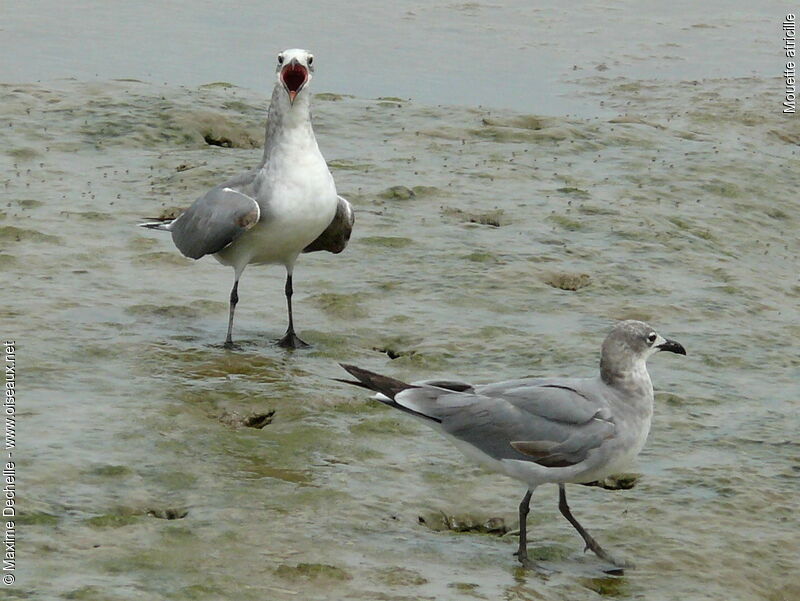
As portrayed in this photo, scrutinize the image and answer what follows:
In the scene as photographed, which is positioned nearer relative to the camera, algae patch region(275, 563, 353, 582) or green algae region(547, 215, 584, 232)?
algae patch region(275, 563, 353, 582)

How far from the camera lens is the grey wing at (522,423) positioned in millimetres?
7109

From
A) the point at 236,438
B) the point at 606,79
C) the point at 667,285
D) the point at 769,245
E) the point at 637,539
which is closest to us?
the point at 637,539

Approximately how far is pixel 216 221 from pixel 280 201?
425 millimetres

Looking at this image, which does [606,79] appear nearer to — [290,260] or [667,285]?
[667,285]

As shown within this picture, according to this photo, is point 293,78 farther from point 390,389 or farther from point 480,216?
point 480,216

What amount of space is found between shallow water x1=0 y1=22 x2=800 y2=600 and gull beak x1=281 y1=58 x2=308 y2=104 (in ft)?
5.19

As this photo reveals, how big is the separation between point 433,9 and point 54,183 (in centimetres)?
987

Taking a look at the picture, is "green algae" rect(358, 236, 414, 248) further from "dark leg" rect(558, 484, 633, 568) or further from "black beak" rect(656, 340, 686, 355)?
"dark leg" rect(558, 484, 633, 568)

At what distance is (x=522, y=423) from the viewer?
7.22 m

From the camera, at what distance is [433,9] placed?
854 inches

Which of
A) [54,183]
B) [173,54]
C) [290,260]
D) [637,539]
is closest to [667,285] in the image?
[290,260]

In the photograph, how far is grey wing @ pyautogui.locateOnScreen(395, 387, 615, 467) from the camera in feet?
23.3

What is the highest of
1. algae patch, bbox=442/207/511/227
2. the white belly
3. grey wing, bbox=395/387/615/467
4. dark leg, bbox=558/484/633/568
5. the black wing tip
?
the white belly

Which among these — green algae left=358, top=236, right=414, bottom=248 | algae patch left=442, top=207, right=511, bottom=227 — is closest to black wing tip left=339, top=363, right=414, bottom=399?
green algae left=358, top=236, right=414, bottom=248
